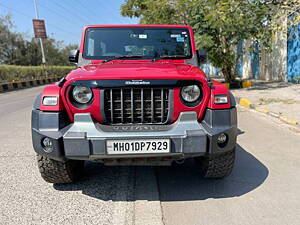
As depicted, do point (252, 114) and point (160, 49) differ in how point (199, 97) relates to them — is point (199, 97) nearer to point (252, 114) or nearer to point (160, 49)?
point (160, 49)

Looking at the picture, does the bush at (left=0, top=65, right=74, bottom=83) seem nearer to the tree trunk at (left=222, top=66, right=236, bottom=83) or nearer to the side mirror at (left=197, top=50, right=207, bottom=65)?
the tree trunk at (left=222, top=66, right=236, bottom=83)

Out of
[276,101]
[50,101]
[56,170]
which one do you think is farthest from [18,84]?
[50,101]

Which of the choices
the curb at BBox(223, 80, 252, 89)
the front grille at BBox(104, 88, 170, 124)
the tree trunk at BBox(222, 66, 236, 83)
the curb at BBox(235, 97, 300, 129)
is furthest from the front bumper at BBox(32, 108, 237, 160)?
the tree trunk at BBox(222, 66, 236, 83)

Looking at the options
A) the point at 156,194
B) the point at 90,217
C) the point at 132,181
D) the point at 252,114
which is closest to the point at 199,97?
the point at 156,194

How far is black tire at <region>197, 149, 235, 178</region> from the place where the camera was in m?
2.74

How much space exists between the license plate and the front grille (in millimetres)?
279

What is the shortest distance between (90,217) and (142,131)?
36.8 inches

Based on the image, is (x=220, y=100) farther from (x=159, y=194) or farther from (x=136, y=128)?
(x=159, y=194)

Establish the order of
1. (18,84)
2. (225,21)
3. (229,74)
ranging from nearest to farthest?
(225,21) → (229,74) → (18,84)

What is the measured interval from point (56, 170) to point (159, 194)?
44.9 inches

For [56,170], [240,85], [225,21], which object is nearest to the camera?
[56,170]

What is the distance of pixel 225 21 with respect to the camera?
27.6ft

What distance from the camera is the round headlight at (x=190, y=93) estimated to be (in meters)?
2.55

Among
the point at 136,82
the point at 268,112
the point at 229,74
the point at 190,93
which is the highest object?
the point at 136,82
